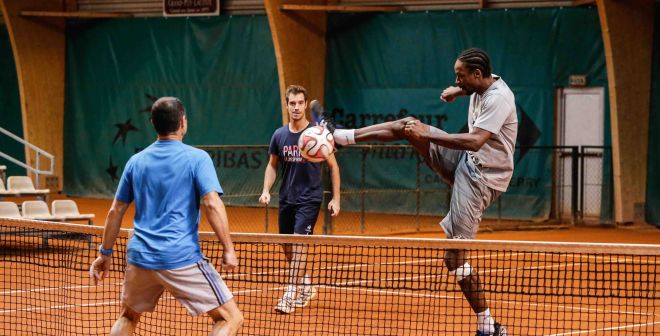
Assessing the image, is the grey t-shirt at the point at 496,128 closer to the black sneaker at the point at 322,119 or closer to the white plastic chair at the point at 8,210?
the black sneaker at the point at 322,119

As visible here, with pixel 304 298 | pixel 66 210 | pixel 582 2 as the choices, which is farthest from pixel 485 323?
pixel 582 2

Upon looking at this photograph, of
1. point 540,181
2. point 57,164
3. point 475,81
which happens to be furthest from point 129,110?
point 475,81

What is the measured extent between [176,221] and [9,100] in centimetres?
2182

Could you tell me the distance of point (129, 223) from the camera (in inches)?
749

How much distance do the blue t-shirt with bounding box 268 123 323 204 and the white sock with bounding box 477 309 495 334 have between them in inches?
110

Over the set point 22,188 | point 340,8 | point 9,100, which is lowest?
point 22,188

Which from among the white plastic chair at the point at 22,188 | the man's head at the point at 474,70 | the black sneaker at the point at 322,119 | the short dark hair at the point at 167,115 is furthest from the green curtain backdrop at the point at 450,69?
the short dark hair at the point at 167,115

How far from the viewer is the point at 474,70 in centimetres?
790

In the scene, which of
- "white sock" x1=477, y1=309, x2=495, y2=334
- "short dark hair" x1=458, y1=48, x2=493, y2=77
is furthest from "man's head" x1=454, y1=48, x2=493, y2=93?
"white sock" x1=477, y1=309, x2=495, y2=334

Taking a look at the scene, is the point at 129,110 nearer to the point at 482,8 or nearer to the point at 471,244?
the point at 482,8

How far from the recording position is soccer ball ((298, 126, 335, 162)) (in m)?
7.76

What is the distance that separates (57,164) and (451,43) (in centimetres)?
1072

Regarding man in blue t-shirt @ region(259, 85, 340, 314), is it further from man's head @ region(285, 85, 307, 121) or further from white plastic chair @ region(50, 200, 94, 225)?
white plastic chair @ region(50, 200, 94, 225)

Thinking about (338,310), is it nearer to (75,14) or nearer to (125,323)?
(125,323)
